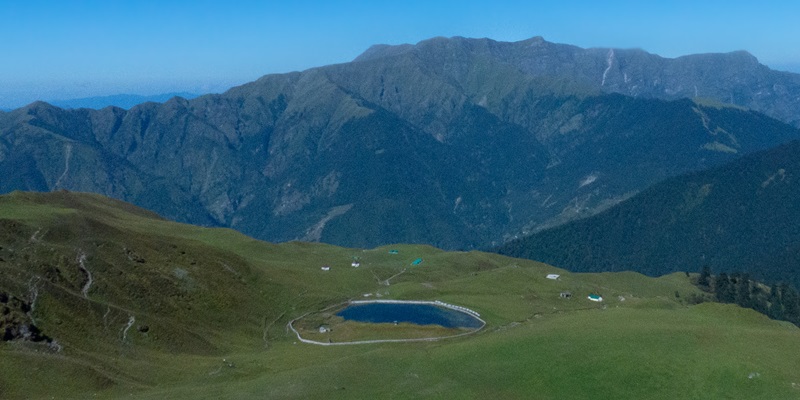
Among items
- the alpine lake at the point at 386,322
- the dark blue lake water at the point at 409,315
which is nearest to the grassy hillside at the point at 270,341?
the alpine lake at the point at 386,322

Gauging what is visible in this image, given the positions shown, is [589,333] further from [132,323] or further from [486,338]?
[132,323]

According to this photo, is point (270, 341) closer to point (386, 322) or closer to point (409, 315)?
point (386, 322)

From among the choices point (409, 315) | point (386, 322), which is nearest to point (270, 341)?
point (386, 322)

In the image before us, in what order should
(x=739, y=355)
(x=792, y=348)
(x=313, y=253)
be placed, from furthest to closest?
(x=313, y=253) → (x=792, y=348) → (x=739, y=355)

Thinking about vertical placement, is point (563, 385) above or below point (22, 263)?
below

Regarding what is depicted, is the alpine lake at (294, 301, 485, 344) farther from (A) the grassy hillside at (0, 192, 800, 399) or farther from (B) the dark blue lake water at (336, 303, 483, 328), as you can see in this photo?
(A) the grassy hillside at (0, 192, 800, 399)

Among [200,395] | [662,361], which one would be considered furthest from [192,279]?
[662,361]

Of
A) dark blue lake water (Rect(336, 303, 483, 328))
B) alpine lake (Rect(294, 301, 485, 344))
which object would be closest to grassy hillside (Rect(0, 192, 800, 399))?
alpine lake (Rect(294, 301, 485, 344))
